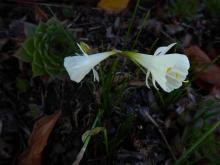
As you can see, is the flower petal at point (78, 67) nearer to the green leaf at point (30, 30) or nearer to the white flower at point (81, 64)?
the white flower at point (81, 64)

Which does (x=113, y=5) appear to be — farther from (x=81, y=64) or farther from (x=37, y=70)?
(x=81, y=64)

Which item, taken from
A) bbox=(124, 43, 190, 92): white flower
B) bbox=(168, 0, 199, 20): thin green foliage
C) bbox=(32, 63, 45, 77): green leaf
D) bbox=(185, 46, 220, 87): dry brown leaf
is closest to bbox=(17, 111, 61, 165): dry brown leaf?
bbox=(32, 63, 45, 77): green leaf

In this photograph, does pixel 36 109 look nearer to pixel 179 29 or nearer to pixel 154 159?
pixel 154 159

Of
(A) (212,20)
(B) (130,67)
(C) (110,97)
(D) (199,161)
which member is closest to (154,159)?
(D) (199,161)

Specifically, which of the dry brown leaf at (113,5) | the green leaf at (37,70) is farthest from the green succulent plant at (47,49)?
the dry brown leaf at (113,5)

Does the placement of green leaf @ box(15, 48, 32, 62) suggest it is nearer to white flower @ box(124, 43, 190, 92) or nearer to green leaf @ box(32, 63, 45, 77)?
green leaf @ box(32, 63, 45, 77)

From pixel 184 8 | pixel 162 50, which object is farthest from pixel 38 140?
pixel 184 8
